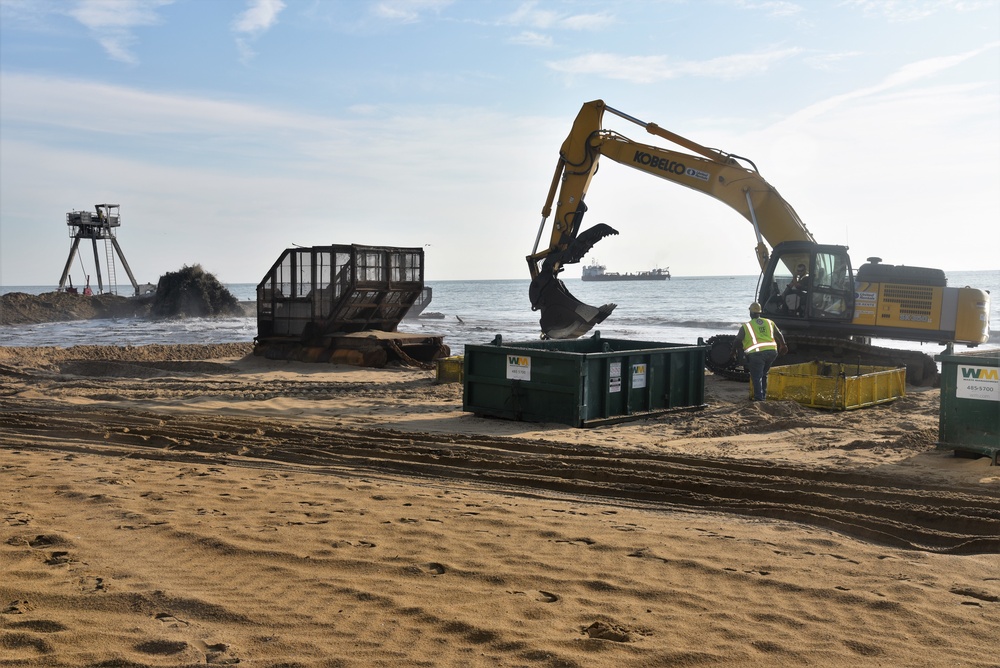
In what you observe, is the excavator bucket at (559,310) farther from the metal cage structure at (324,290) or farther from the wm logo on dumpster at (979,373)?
the wm logo on dumpster at (979,373)

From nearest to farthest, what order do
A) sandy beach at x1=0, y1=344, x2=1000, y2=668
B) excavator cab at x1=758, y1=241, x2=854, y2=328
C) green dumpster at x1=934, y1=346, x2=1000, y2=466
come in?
sandy beach at x1=0, y1=344, x2=1000, y2=668, green dumpster at x1=934, y1=346, x2=1000, y2=466, excavator cab at x1=758, y1=241, x2=854, y2=328

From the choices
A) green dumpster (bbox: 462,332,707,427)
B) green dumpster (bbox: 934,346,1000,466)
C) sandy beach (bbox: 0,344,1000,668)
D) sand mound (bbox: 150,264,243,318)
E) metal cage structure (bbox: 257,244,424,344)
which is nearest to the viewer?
sandy beach (bbox: 0,344,1000,668)

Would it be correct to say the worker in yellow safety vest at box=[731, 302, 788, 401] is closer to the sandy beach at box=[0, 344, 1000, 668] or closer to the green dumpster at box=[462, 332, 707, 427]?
the green dumpster at box=[462, 332, 707, 427]

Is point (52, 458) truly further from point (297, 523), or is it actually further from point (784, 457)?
point (784, 457)

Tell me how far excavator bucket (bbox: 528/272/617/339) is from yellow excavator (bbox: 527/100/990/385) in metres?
0.02

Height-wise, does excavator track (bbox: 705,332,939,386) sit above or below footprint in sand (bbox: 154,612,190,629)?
above

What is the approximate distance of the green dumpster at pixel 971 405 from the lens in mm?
9000

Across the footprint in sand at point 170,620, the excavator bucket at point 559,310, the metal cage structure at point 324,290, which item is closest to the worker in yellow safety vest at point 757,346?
the excavator bucket at point 559,310

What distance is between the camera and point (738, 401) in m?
14.7

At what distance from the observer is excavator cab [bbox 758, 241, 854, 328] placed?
16.7 metres

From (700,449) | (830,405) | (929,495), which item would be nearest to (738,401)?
(830,405)

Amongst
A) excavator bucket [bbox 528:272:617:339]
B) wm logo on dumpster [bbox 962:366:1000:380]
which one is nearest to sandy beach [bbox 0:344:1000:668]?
wm logo on dumpster [bbox 962:366:1000:380]

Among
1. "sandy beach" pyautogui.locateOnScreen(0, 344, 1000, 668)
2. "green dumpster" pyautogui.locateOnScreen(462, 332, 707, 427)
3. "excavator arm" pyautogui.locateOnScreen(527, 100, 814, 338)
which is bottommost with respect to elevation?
"sandy beach" pyautogui.locateOnScreen(0, 344, 1000, 668)

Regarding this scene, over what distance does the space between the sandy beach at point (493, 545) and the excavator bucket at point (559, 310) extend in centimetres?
643
